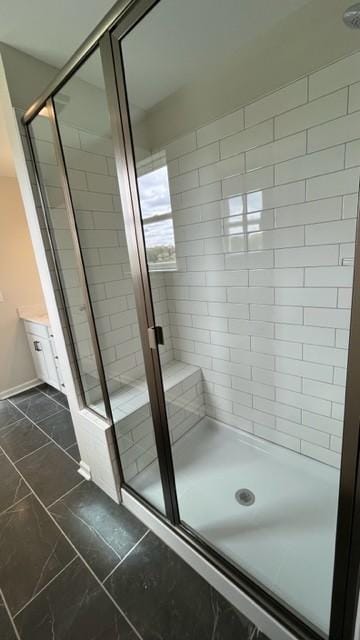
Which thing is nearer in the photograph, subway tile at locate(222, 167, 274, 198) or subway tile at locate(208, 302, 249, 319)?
subway tile at locate(222, 167, 274, 198)

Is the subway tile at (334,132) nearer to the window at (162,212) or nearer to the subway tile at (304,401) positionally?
the window at (162,212)

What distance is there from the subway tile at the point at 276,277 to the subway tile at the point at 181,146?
940 mm

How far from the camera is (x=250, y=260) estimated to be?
5.55 ft

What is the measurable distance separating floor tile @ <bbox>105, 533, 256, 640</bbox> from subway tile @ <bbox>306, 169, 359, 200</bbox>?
6.27 feet

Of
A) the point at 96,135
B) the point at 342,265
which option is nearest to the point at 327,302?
the point at 342,265

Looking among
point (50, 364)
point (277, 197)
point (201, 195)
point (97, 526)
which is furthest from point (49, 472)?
point (277, 197)

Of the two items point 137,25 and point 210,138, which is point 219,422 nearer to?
point 210,138

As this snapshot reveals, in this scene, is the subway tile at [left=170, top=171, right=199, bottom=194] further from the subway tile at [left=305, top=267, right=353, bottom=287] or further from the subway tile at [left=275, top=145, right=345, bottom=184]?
the subway tile at [left=305, top=267, right=353, bottom=287]

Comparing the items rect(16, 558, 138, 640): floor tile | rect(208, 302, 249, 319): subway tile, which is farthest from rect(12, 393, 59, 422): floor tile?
rect(208, 302, 249, 319): subway tile

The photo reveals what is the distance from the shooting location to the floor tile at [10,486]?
171 centimetres

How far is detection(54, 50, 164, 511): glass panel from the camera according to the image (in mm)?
1320

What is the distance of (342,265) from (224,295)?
2.45 feet

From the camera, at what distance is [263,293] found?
1.69 metres

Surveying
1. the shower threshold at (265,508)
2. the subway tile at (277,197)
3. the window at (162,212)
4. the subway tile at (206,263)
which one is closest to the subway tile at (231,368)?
the shower threshold at (265,508)
